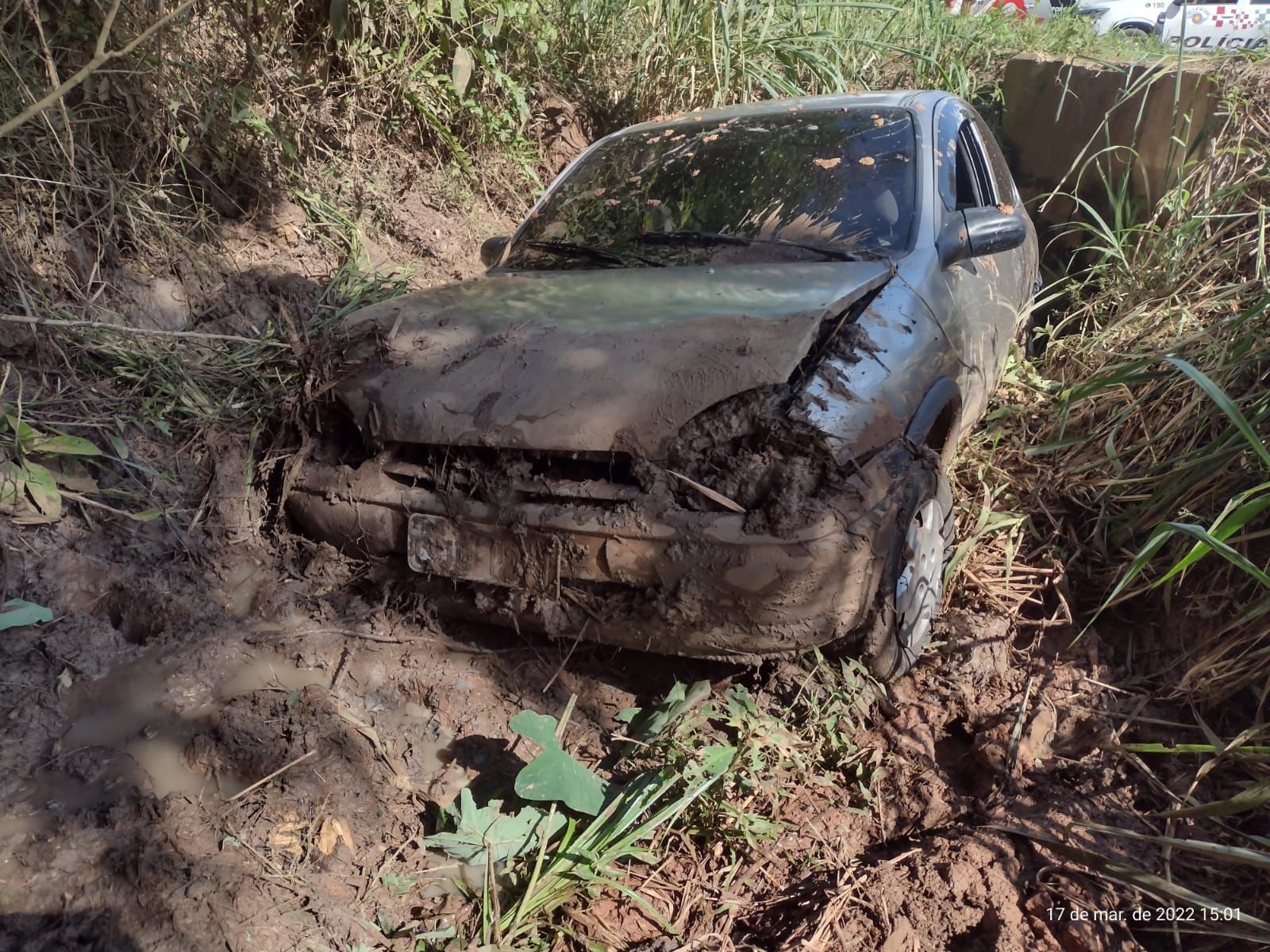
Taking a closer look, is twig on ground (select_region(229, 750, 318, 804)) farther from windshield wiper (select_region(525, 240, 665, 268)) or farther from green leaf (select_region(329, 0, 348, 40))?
green leaf (select_region(329, 0, 348, 40))

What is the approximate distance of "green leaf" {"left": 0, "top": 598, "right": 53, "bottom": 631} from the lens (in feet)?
7.63

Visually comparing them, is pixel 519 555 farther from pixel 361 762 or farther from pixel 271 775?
pixel 271 775

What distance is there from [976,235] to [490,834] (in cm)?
243

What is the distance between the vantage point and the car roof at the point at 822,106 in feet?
11.3

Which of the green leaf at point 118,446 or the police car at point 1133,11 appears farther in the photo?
the police car at point 1133,11

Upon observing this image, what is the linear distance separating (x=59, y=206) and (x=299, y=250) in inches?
43.7

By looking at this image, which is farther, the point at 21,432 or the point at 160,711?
the point at 21,432

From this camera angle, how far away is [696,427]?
2.20 meters

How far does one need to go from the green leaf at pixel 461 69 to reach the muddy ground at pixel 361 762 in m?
3.03

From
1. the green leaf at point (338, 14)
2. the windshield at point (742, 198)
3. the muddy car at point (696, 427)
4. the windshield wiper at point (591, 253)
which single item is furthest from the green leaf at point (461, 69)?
the muddy car at point (696, 427)

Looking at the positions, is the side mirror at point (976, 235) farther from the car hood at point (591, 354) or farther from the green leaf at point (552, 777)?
the green leaf at point (552, 777)

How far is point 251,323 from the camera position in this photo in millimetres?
3721

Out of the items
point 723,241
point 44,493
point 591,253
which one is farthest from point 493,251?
point 44,493

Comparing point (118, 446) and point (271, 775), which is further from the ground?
point (118, 446)
